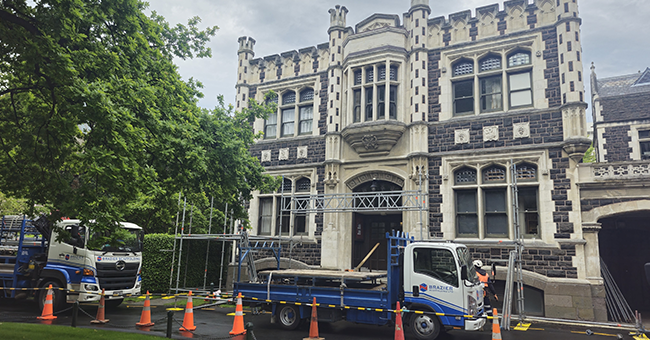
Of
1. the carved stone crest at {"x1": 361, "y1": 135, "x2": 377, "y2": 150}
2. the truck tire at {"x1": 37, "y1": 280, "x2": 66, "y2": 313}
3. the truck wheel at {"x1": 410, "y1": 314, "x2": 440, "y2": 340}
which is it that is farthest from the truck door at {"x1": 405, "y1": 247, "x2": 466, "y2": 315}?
the truck tire at {"x1": 37, "y1": 280, "x2": 66, "y2": 313}

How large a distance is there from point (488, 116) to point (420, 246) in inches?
287

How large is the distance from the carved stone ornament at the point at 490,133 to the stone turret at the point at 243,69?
10752 millimetres

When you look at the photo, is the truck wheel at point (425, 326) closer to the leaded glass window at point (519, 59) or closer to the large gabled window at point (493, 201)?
the large gabled window at point (493, 201)

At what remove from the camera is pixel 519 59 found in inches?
603

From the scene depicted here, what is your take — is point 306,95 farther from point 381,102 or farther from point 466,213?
point 466,213

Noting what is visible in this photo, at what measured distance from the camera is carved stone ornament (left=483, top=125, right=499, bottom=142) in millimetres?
14766

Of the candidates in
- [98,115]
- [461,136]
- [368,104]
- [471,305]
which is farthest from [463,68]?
[98,115]

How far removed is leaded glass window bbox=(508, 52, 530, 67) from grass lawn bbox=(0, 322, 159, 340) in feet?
46.5

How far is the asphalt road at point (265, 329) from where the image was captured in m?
9.74

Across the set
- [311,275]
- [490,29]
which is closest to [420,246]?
[311,275]

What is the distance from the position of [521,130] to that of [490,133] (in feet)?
3.20

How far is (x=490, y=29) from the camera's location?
15.6 m

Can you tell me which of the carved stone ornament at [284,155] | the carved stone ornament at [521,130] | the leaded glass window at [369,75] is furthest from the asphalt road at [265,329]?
the leaded glass window at [369,75]

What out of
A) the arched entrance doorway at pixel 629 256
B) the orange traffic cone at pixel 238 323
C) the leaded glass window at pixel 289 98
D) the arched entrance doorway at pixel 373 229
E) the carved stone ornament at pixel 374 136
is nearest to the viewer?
the orange traffic cone at pixel 238 323
